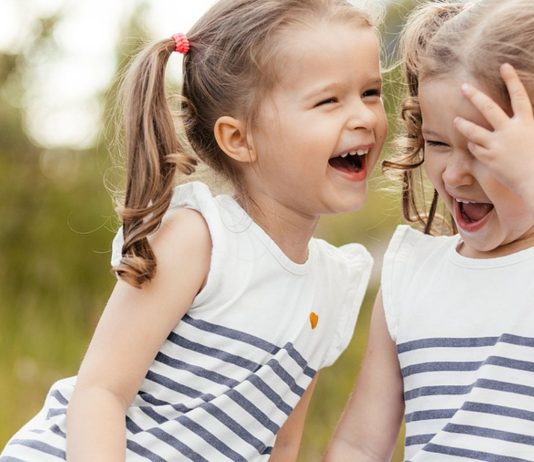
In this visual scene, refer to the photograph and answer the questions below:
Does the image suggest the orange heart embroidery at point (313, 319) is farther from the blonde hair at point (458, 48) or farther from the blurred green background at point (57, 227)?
the blurred green background at point (57, 227)

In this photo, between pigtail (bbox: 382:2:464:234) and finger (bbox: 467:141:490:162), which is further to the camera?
pigtail (bbox: 382:2:464:234)

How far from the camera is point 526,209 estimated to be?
75.7 inches

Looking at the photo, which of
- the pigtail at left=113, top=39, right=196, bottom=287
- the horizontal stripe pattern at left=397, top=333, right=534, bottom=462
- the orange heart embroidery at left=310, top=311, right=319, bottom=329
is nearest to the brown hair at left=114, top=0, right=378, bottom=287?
the pigtail at left=113, top=39, right=196, bottom=287

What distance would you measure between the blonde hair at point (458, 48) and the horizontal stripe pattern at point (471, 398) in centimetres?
40

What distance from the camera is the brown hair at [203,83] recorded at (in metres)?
2.05

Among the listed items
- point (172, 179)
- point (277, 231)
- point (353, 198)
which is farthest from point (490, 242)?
point (172, 179)

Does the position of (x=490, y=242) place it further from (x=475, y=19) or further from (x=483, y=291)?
(x=475, y=19)

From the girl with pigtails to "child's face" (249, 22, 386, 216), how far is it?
0.11 metres

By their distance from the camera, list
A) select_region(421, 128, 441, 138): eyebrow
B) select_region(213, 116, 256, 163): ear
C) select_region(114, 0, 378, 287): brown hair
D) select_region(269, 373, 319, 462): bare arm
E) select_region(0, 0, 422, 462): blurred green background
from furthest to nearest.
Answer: select_region(0, 0, 422, 462): blurred green background, select_region(269, 373, 319, 462): bare arm, select_region(213, 116, 256, 163): ear, select_region(114, 0, 378, 287): brown hair, select_region(421, 128, 441, 138): eyebrow

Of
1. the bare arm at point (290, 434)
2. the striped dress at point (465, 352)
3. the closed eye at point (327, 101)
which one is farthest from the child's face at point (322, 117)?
the bare arm at point (290, 434)

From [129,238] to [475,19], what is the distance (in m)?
0.80

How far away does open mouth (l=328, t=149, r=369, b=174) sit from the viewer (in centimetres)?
214

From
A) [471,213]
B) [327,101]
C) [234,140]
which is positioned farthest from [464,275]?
[234,140]

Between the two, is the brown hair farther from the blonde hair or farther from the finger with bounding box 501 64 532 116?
the finger with bounding box 501 64 532 116
